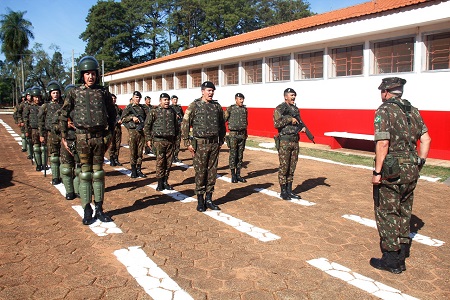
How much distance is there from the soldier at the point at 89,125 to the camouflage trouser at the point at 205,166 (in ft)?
5.05

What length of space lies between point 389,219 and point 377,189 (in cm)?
34

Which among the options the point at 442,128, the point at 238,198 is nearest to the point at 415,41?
the point at 442,128

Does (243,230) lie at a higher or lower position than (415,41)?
lower

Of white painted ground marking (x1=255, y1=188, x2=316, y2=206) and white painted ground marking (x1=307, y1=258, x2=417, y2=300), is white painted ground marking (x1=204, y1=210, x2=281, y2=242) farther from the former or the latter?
white painted ground marking (x1=255, y1=188, x2=316, y2=206)

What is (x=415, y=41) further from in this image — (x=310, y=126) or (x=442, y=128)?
(x=310, y=126)

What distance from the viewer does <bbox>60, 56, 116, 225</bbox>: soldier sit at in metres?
5.14

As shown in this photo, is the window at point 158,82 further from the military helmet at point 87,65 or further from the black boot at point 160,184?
the military helmet at point 87,65

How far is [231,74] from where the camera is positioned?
20.8 meters

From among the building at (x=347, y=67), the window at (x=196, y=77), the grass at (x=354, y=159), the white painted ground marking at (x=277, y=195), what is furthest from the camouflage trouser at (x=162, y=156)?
the window at (x=196, y=77)

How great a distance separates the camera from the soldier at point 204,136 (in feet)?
19.6

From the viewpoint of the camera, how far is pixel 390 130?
377 centimetres

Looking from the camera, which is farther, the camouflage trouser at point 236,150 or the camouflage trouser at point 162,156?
the camouflage trouser at point 236,150

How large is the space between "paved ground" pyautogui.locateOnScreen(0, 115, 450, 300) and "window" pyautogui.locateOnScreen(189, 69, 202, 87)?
55.6 feet

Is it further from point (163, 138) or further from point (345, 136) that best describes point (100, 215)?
point (345, 136)
